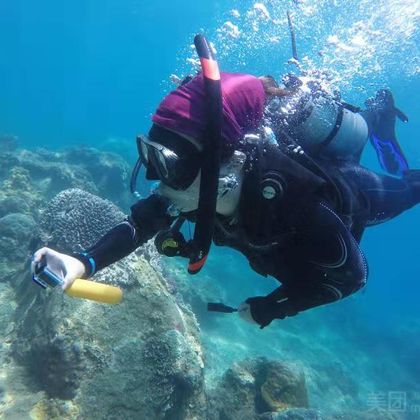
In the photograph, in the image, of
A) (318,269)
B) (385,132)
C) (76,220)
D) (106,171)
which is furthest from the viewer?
(106,171)

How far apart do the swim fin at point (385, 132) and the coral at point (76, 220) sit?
4.49 m

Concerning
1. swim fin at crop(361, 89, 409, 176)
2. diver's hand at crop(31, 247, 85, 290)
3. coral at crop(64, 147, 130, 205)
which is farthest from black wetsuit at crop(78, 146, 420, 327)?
coral at crop(64, 147, 130, 205)

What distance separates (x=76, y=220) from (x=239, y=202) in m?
4.86

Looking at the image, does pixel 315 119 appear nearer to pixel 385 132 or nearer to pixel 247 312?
pixel 247 312

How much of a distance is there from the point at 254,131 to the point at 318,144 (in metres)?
0.89

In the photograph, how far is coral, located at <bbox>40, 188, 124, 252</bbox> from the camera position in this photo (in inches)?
254

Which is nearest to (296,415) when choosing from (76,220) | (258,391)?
(258,391)

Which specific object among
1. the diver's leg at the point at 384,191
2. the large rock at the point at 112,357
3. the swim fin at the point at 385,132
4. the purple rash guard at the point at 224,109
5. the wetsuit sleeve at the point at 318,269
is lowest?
the large rock at the point at 112,357

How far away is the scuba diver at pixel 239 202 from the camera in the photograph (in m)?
2.11

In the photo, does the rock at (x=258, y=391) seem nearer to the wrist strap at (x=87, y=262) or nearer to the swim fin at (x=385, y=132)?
the swim fin at (x=385, y=132)

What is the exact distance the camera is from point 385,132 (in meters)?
5.50

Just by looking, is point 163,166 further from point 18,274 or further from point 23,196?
point 23,196

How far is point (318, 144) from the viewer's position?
303 cm

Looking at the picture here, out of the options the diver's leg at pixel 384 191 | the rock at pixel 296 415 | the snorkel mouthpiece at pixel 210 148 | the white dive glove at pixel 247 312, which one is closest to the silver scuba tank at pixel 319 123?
the diver's leg at pixel 384 191
